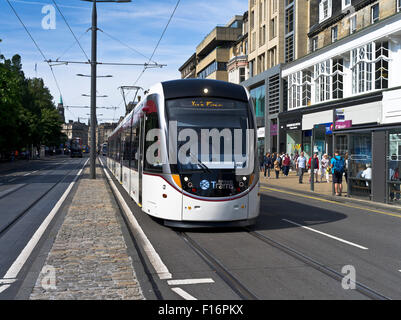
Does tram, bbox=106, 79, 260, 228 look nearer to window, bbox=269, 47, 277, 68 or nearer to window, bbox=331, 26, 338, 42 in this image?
window, bbox=331, 26, 338, 42

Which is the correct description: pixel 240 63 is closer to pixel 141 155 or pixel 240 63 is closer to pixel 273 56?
pixel 273 56

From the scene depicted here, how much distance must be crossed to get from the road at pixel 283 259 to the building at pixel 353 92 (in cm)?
445

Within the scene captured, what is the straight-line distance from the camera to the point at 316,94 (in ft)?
106

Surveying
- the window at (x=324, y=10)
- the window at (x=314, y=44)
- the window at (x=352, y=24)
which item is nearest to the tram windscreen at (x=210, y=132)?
the window at (x=352, y=24)

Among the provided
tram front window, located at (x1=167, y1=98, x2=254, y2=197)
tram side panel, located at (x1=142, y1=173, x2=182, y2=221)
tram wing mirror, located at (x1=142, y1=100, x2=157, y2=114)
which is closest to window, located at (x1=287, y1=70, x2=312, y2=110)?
tram wing mirror, located at (x1=142, y1=100, x2=157, y2=114)

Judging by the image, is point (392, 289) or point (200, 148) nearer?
point (392, 289)

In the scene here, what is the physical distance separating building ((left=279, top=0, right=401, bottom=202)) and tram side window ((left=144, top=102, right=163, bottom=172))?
8394 mm

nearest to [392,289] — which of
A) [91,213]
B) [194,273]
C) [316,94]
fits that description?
[194,273]

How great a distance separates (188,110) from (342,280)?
16.1ft

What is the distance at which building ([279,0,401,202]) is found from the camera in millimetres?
15516

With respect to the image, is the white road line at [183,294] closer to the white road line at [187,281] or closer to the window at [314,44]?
the white road line at [187,281]

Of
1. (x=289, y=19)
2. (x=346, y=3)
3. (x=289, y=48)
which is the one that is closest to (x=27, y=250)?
(x=346, y=3)
